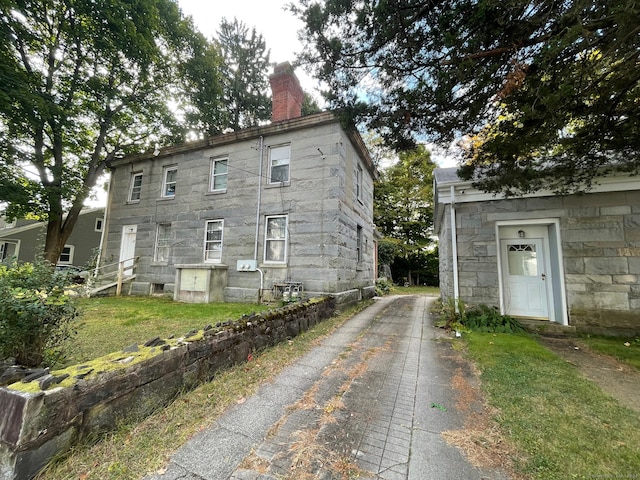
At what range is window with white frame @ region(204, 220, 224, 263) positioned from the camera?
929cm

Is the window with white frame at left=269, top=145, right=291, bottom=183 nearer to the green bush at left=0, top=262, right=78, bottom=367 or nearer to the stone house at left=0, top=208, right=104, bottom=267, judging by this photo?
the green bush at left=0, top=262, right=78, bottom=367

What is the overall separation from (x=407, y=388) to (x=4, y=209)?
15.6 metres

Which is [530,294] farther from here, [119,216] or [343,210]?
[119,216]

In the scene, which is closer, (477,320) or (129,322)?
(129,322)

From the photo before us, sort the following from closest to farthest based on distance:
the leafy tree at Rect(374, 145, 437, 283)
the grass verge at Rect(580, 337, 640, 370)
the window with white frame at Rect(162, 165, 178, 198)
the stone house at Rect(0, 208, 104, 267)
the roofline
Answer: the grass verge at Rect(580, 337, 640, 370), the roofline, the window with white frame at Rect(162, 165, 178, 198), the stone house at Rect(0, 208, 104, 267), the leafy tree at Rect(374, 145, 437, 283)

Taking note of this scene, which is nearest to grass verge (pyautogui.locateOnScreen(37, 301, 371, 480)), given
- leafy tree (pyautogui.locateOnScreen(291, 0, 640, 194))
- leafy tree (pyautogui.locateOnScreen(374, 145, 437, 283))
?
leafy tree (pyautogui.locateOnScreen(291, 0, 640, 194))

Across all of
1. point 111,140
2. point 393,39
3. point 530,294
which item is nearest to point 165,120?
point 111,140

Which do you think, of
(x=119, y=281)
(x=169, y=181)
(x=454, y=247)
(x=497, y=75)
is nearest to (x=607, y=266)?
(x=454, y=247)

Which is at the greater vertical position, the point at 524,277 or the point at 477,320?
the point at 524,277

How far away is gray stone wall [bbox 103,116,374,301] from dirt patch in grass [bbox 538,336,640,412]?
492 centimetres

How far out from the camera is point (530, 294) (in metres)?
6.33

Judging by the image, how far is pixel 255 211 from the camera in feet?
28.6

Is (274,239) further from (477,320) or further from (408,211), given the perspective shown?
(408,211)

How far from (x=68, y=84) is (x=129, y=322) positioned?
1082 centimetres
